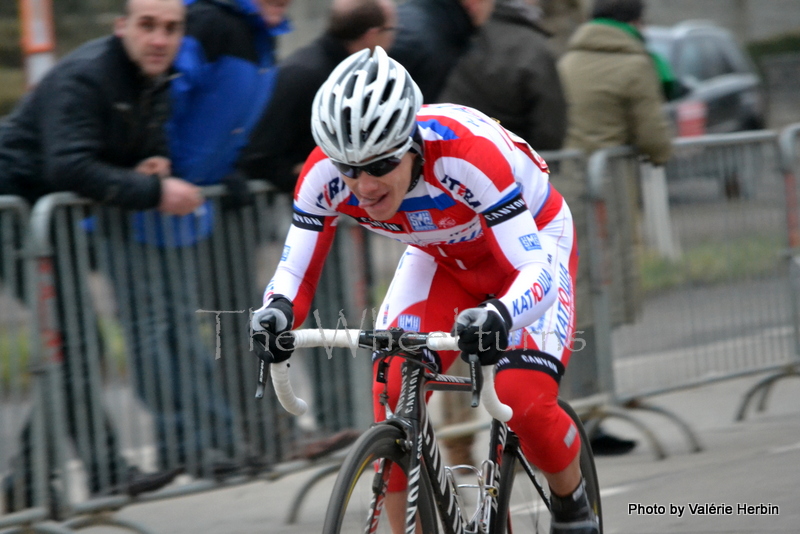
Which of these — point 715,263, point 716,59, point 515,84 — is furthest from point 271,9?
point 716,59

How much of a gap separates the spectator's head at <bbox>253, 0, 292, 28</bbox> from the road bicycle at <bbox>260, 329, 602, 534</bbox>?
2.62 meters

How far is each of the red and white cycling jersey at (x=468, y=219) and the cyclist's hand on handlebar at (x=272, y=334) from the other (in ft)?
0.79

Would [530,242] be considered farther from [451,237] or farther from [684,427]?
[684,427]

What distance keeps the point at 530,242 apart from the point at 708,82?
1366 cm

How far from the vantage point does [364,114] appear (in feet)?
10.3

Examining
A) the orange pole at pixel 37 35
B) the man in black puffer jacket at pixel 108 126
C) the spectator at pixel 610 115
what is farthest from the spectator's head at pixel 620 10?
the orange pole at pixel 37 35

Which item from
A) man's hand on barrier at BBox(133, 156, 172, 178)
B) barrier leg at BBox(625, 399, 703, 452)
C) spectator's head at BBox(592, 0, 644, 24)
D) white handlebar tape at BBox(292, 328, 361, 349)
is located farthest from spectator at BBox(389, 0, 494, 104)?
white handlebar tape at BBox(292, 328, 361, 349)

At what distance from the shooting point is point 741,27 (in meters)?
28.3

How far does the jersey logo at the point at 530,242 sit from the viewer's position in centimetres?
336

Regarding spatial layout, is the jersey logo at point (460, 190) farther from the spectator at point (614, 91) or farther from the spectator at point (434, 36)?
the spectator at point (614, 91)

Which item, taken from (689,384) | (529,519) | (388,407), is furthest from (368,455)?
(689,384)

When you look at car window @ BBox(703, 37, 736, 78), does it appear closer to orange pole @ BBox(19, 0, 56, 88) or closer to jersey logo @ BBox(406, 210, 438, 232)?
orange pole @ BBox(19, 0, 56, 88)

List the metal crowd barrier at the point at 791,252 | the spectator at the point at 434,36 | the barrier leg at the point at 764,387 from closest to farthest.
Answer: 1. the spectator at the point at 434,36
2. the metal crowd barrier at the point at 791,252
3. the barrier leg at the point at 764,387

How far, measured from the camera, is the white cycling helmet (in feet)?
10.3
